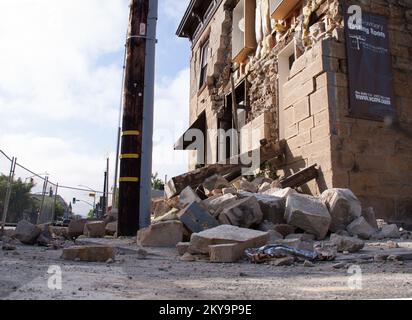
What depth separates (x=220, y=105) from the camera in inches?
601

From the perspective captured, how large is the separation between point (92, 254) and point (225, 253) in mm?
1301

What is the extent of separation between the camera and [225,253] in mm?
4090

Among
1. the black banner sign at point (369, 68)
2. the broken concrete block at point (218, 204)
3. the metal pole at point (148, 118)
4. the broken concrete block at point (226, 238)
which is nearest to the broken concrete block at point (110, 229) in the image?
the metal pole at point (148, 118)

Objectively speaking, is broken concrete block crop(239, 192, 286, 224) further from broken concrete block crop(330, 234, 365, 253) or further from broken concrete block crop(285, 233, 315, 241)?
broken concrete block crop(330, 234, 365, 253)

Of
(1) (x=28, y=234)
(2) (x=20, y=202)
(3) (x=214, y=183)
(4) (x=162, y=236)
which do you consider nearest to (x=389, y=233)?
(4) (x=162, y=236)

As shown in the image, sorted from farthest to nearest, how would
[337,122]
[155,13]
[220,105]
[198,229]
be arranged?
[220,105], [337,122], [155,13], [198,229]

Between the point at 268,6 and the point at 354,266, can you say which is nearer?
the point at 354,266

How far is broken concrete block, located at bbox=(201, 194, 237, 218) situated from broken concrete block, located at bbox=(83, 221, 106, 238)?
2083 millimetres

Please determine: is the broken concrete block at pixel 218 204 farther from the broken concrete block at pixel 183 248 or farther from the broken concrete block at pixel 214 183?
the broken concrete block at pixel 214 183

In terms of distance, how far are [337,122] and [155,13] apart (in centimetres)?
406

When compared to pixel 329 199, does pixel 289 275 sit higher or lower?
lower

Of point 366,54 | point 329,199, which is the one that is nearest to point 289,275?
point 329,199
